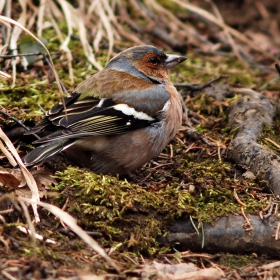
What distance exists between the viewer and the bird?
14.5 feet

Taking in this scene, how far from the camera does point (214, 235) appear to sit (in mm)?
3840

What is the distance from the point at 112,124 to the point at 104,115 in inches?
4.0

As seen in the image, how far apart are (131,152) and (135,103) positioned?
43cm

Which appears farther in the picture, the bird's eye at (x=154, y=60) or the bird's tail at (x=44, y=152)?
the bird's eye at (x=154, y=60)

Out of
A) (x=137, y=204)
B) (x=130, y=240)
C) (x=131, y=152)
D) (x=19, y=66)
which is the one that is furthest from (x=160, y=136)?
(x=19, y=66)

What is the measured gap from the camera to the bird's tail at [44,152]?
4.09m

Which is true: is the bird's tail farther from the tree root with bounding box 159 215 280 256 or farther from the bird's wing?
the tree root with bounding box 159 215 280 256

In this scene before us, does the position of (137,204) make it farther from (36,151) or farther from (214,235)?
(36,151)

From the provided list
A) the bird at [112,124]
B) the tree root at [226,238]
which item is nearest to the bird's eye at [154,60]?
the bird at [112,124]

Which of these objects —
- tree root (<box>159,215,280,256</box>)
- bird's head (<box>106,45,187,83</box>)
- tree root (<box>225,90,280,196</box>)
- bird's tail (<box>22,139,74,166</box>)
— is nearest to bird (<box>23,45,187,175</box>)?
bird's tail (<box>22,139,74,166</box>)

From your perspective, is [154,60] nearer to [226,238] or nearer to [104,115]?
[104,115]

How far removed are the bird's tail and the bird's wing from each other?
0.18 ft

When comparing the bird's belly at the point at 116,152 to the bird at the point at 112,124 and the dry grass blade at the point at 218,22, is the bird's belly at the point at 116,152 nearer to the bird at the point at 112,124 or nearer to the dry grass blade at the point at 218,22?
the bird at the point at 112,124

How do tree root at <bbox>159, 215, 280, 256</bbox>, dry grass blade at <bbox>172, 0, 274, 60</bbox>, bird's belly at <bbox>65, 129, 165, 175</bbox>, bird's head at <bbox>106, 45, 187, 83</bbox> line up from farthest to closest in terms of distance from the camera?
dry grass blade at <bbox>172, 0, 274, 60</bbox> → bird's head at <bbox>106, 45, 187, 83</bbox> → bird's belly at <bbox>65, 129, 165, 175</bbox> → tree root at <bbox>159, 215, 280, 256</bbox>
